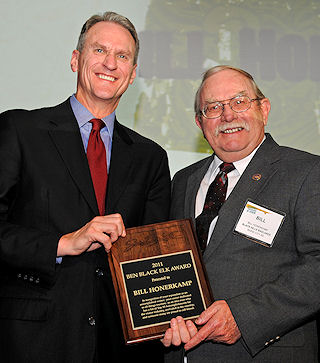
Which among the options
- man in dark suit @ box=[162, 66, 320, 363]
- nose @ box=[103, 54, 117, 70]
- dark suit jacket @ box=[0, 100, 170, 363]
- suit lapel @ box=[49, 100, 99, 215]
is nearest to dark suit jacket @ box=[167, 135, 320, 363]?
man in dark suit @ box=[162, 66, 320, 363]

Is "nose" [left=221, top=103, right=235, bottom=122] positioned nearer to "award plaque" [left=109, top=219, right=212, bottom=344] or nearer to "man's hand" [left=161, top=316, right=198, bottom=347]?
"award plaque" [left=109, top=219, right=212, bottom=344]

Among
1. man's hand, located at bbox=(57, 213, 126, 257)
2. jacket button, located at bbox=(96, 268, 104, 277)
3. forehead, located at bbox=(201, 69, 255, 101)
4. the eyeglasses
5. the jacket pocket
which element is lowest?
the jacket pocket

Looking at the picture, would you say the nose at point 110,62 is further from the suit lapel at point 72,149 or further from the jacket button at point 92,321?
the jacket button at point 92,321

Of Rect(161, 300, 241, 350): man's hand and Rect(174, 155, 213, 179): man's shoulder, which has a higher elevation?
Rect(174, 155, 213, 179): man's shoulder

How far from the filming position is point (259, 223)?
7.69 feet

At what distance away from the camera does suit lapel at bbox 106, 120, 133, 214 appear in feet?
7.53

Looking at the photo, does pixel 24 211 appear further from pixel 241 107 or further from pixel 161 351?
pixel 241 107

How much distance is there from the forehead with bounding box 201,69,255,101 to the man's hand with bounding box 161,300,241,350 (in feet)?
4.06

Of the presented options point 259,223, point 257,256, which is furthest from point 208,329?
point 259,223

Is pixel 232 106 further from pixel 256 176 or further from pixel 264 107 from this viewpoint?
pixel 256 176

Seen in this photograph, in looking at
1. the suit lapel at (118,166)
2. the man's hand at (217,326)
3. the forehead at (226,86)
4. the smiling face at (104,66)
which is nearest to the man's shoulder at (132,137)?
the suit lapel at (118,166)

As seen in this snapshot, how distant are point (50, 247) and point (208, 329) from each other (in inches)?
30.6

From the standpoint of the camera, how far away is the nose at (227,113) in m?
2.71

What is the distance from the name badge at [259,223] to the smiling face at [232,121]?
17.5 inches
